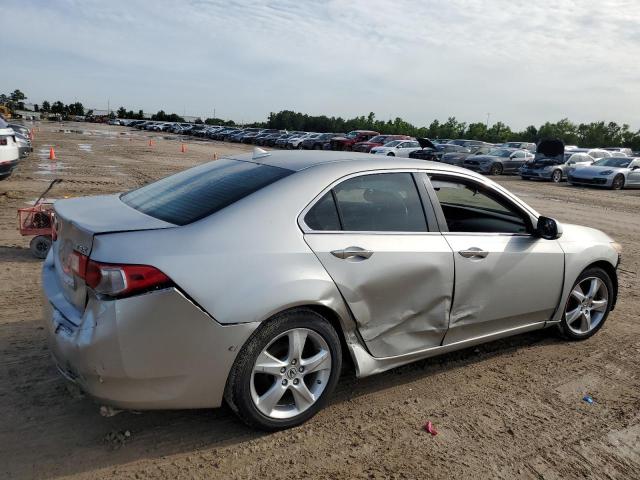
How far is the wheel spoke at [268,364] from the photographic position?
2988mm

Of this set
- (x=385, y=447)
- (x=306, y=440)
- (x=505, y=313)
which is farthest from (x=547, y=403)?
(x=306, y=440)

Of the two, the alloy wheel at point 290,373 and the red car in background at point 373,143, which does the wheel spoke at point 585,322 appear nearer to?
the alloy wheel at point 290,373

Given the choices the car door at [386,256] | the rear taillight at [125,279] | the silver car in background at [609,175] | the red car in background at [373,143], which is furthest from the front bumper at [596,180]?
the rear taillight at [125,279]

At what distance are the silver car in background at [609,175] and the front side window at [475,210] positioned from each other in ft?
64.4

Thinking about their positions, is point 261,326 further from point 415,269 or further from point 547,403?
point 547,403

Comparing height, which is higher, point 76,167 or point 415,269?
point 415,269

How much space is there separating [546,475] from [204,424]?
193cm

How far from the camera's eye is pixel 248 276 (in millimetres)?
2867

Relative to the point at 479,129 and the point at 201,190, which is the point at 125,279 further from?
the point at 479,129

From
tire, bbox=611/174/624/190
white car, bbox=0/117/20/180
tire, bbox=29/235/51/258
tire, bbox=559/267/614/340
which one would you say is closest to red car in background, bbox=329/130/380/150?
tire, bbox=611/174/624/190

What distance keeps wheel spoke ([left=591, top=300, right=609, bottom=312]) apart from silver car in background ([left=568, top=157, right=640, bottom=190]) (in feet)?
63.7

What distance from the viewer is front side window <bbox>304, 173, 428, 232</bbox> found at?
3.31 m

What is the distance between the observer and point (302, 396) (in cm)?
320

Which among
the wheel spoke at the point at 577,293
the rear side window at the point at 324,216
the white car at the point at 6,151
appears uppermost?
the rear side window at the point at 324,216
